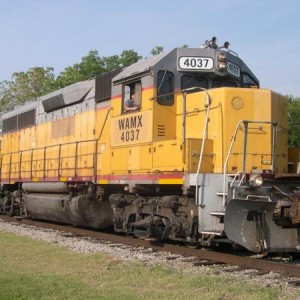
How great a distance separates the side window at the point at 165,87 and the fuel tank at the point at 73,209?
12.1ft

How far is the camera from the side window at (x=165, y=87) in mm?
9594

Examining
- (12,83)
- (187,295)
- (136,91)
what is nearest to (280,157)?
(136,91)

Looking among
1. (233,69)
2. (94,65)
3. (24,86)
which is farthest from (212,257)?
(24,86)

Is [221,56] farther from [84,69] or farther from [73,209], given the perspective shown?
[84,69]

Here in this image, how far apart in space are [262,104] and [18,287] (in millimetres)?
5373

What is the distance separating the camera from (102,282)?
6.48 metres

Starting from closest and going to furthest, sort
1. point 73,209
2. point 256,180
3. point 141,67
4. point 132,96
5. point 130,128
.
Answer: point 256,180, point 141,67, point 130,128, point 132,96, point 73,209

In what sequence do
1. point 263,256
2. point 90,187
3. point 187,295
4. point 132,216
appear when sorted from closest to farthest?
point 187,295
point 263,256
point 132,216
point 90,187

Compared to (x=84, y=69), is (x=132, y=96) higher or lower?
lower

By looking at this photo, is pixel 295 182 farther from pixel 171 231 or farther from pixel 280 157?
pixel 171 231

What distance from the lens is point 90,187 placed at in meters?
11.9

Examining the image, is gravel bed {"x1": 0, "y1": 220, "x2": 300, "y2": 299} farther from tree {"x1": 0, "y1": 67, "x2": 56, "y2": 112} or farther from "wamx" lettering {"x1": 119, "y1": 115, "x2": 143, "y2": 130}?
tree {"x1": 0, "y1": 67, "x2": 56, "y2": 112}

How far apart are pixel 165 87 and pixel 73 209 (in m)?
4.40

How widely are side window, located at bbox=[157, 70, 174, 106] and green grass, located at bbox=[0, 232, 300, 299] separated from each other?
324 centimetres
